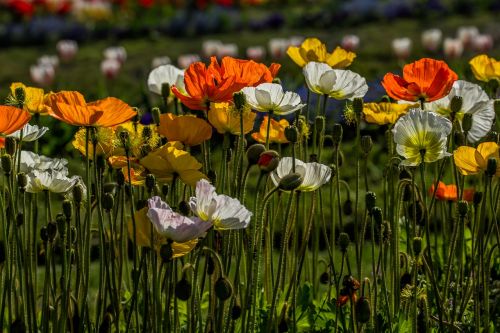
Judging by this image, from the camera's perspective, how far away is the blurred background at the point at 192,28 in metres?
9.46

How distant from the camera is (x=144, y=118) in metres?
4.64

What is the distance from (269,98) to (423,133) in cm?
35

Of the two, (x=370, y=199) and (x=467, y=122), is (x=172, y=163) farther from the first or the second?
(x=467, y=122)

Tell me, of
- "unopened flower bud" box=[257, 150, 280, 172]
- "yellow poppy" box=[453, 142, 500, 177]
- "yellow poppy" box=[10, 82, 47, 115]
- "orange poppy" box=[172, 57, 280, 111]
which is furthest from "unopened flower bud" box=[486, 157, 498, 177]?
"yellow poppy" box=[10, 82, 47, 115]

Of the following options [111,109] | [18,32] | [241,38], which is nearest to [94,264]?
[111,109]

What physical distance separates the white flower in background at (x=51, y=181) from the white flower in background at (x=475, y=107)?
99cm

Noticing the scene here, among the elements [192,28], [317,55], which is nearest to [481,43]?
[192,28]

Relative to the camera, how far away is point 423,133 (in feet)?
7.42

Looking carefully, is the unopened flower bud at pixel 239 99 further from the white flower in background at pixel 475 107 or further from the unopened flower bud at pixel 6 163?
the white flower in background at pixel 475 107

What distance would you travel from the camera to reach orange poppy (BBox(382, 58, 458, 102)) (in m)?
2.39

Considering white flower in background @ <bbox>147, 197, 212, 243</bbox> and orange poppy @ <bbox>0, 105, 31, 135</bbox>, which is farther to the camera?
orange poppy @ <bbox>0, 105, 31, 135</bbox>

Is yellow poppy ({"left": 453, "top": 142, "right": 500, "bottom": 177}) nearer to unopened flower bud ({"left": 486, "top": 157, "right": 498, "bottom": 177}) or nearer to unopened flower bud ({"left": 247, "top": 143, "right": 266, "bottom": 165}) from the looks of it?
unopened flower bud ({"left": 486, "top": 157, "right": 498, "bottom": 177})

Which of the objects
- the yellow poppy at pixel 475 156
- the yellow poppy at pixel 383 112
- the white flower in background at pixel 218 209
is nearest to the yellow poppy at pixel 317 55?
the yellow poppy at pixel 383 112

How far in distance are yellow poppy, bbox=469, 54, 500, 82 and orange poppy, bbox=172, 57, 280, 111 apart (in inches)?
32.8
